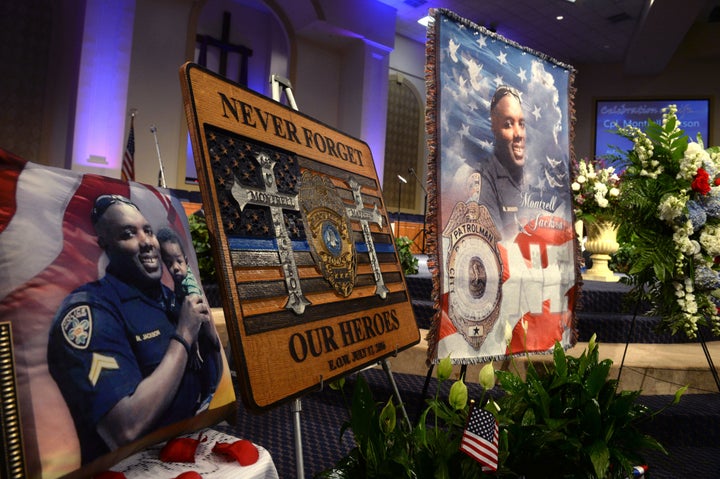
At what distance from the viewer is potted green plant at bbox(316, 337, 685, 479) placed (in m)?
0.87

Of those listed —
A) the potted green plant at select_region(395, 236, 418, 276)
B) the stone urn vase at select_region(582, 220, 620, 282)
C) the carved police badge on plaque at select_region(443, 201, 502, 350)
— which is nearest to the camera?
the carved police badge on plaque at select_region(443, 201, 502, 350)

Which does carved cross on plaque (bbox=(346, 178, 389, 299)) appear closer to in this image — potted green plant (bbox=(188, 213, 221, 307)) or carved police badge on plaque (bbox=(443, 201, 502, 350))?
carved police badge on plaque (bbox=(443, 201, 502, 350))

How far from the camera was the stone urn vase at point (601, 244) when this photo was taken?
166 inches

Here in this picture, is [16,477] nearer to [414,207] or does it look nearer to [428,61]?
[428,61]

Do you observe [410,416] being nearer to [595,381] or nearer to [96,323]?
[595,381]

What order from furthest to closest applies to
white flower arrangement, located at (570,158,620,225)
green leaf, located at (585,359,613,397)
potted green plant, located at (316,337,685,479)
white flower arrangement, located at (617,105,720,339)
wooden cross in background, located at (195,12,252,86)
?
wooden cross in background, located at (195,12,252,86) < white flower arrangement, located at (570,158,620,225) < white flower arrangement, located at (617,105,720,339) < green leaf, located at (585,359,613,397) < potted green plant, located at (316,337,685,479)

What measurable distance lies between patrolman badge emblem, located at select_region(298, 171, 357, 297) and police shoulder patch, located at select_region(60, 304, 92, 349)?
1.66 feet

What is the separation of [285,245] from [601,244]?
154 inches

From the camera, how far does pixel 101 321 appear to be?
0.77 metres

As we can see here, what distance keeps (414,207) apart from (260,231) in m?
9.23

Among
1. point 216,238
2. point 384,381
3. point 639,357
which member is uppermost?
point 216,238

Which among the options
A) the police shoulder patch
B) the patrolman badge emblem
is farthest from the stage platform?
the police shoulder patch

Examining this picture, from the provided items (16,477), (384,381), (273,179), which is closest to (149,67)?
(384,381)

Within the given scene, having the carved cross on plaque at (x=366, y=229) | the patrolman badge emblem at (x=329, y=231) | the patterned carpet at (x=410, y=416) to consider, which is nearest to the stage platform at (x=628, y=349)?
the patterned carpet at (x=410, y=416)
